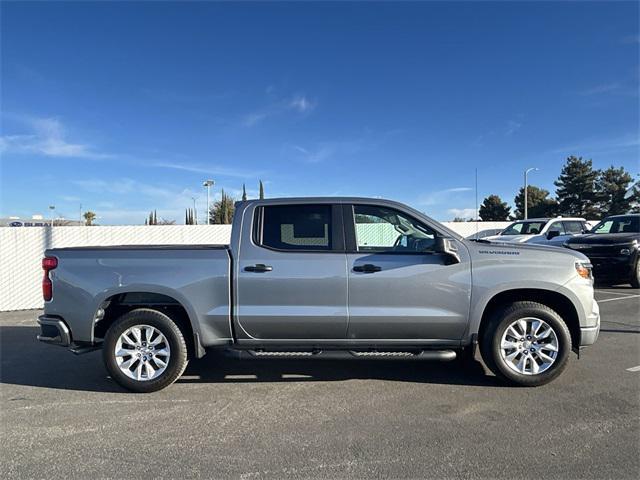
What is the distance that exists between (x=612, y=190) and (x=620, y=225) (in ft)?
152

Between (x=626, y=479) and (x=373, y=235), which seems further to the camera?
(x=373, y=235)

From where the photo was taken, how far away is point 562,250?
4.40 meters

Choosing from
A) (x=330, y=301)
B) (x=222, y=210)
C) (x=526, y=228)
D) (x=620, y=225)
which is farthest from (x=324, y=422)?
(x=222, y=210)

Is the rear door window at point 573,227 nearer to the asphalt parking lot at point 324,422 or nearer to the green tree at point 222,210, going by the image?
the asphalt parking lot at point 324,422

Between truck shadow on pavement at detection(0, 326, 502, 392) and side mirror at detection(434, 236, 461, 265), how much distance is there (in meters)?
1.27

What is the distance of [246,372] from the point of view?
15.8ft

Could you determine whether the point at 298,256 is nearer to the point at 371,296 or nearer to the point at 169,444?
the point at 371,296

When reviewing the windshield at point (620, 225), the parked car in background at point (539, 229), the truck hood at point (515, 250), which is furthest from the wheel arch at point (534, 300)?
the parked car in background at point (539, 229)

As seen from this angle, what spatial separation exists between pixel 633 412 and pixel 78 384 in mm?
5353

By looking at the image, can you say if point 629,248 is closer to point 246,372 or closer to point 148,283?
Answer: point 246,372

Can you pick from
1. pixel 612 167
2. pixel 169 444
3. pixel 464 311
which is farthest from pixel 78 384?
pixel 612 167

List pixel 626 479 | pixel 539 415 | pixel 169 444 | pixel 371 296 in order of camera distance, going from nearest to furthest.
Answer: pixel 626 479 → pixel 169 444 → pixel 539 415 → pixel 371 296

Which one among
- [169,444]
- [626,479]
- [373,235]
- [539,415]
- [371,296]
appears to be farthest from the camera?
[373,235]

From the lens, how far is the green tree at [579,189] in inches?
1973
